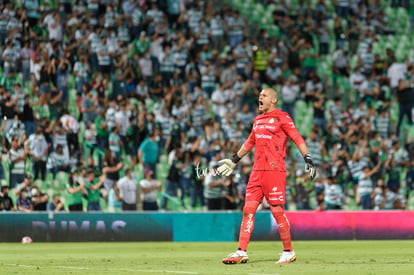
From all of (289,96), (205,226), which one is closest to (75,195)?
(205,226)

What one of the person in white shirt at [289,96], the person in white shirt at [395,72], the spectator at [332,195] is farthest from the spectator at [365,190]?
the person in white shirt at [395,72]

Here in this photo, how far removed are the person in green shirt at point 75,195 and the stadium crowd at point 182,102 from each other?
3cm

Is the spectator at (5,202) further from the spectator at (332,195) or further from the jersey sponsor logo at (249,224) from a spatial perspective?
the jersey sponsor logo at (249,224)

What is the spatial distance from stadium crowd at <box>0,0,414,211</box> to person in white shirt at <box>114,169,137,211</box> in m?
0.03

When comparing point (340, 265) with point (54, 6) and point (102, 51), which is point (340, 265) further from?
point (54, 6)

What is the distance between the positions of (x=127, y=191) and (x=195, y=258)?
942 cm

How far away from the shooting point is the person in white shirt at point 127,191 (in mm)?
27172

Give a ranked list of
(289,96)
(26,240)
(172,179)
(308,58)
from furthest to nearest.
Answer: (308,58) → (289,96) → (172,179) → (26,240)

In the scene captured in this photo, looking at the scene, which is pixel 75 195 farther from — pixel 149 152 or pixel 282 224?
pixel 282 224

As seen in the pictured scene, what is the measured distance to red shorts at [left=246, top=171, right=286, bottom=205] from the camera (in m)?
15.5

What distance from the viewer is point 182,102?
31578 mm

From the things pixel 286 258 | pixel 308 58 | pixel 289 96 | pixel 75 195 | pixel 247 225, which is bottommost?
pixel 75 195

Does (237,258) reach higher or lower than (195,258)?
higher

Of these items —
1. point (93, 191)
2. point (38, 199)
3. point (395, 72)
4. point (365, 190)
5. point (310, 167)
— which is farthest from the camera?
point (395, 72)
